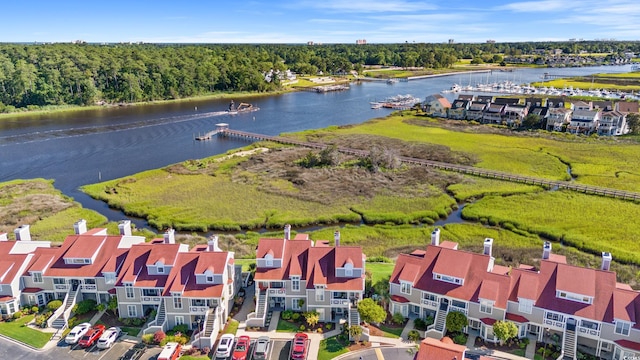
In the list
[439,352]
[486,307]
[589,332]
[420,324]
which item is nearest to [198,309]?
[420,324]

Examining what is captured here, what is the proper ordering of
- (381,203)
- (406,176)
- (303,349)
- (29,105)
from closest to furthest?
(303,349) → (381,203) → (406,176) → (29,105)

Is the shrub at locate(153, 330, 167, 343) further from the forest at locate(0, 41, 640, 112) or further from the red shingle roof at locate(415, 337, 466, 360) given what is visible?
the forest at locate(0, 41, 640, 112)

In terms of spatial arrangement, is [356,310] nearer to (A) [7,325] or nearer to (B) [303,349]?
(B) [303,349]

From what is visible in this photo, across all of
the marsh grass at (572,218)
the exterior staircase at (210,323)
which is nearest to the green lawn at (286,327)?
the exterior staircase at (210,323)

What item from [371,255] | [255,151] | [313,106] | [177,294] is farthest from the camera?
[313,106]

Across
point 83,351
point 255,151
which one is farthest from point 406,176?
point 83,351

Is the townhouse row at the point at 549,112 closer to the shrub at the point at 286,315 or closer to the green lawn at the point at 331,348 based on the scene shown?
the shrub at the point at 286,315

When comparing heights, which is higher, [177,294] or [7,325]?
[177,294]
